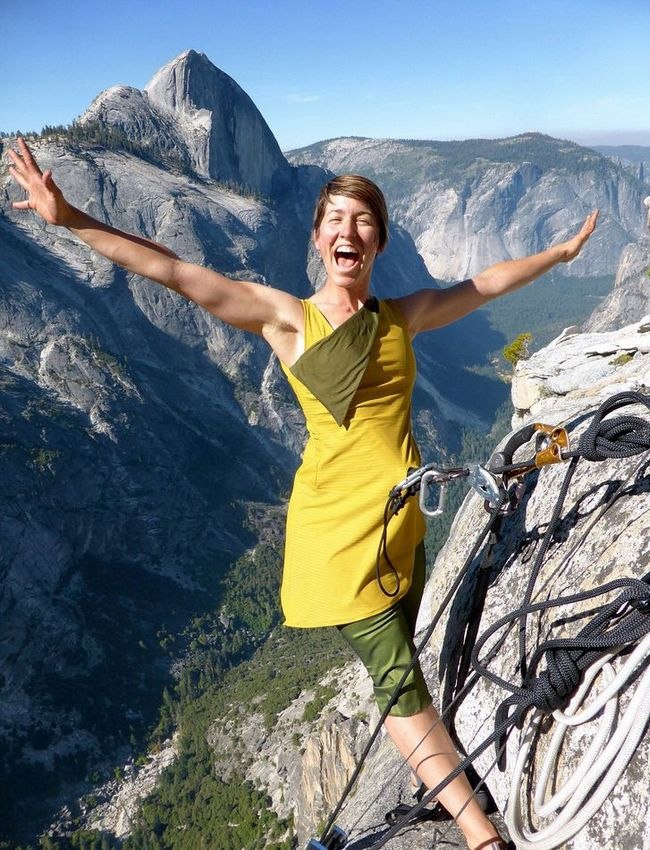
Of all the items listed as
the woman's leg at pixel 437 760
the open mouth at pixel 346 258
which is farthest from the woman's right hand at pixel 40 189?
the woman's leg at pixel 437 760

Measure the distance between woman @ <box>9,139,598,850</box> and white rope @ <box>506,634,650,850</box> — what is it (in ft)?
2.30

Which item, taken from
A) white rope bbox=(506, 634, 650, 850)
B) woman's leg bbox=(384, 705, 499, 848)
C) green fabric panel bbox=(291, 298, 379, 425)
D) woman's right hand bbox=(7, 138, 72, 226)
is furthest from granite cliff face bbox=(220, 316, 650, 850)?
woman's right hand bbox=(7, 138, 72, 226)

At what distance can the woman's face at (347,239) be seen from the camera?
439cm

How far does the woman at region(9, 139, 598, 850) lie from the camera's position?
14.3 feet

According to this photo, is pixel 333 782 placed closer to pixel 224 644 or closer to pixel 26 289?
pixel 224 644

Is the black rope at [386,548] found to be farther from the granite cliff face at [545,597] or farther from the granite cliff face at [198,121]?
the granite cliff face at [198,121]

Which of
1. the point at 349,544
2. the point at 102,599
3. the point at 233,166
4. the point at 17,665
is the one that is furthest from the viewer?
the point at 233,166

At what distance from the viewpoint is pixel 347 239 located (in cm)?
441

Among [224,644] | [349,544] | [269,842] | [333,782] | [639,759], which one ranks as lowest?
[224,644]

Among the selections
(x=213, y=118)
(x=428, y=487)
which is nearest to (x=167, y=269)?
(x=428, y=487)

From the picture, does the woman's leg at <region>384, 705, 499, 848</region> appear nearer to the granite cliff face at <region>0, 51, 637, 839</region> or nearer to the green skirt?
the green skirt

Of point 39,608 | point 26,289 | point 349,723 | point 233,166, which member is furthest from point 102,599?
point 233,166

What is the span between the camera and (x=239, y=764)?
68.4m

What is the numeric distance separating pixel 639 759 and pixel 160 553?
117 meters
